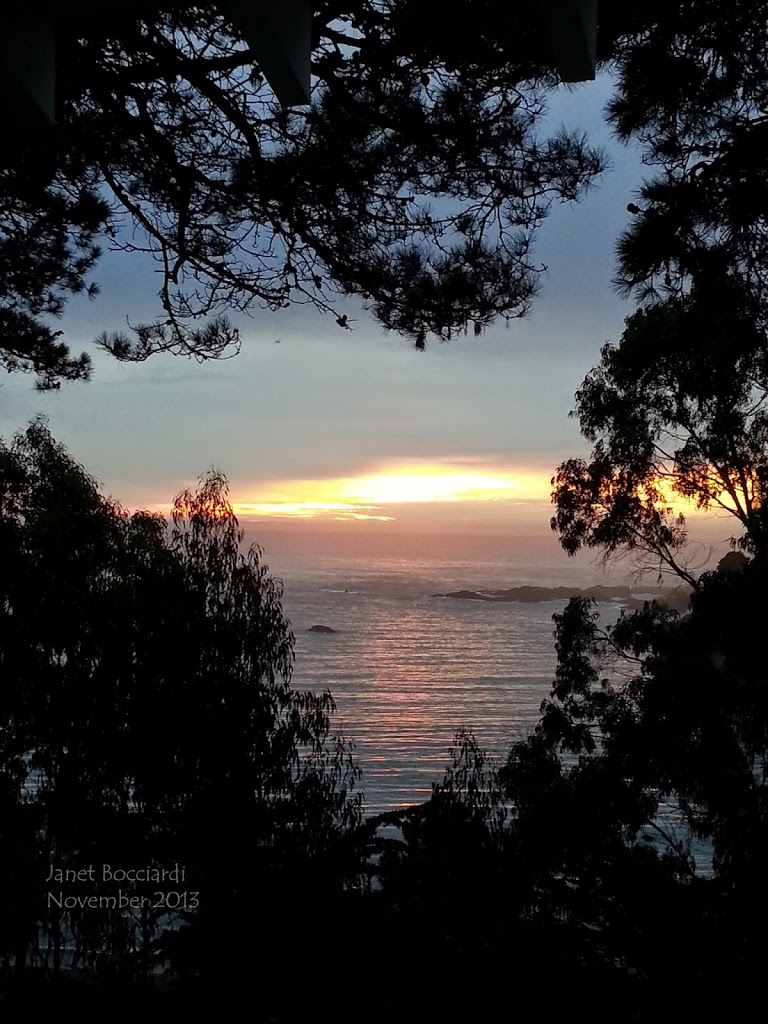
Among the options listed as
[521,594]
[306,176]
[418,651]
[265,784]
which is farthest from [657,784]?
[521,594]

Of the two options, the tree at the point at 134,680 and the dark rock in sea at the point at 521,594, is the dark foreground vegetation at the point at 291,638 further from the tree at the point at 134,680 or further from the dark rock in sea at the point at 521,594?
the dark rock in sea at the point at 521,594

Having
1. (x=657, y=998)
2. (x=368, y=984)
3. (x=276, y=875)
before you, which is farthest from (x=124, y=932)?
(x=657, y=998)

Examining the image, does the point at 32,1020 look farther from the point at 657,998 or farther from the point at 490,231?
the point at 490,231

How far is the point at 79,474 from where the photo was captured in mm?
5719

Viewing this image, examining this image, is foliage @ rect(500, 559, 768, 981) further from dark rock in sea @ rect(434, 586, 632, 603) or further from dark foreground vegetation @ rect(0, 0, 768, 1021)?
dark rock in sea @ rect(434, 586, 632, 603)

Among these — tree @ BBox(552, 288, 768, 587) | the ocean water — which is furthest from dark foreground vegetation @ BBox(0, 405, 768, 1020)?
the ocean water

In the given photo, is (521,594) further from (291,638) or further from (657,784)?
(657,784)

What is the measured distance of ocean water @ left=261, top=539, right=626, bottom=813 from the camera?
15.7 m

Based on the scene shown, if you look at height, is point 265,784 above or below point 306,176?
below

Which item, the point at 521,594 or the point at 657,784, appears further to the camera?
the point at 521,594

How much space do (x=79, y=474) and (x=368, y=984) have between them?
4027mm

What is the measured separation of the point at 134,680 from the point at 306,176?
4184 millimetres

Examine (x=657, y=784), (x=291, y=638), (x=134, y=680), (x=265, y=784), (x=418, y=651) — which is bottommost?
(x=418, y=651)

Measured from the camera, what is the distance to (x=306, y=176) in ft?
9.25
